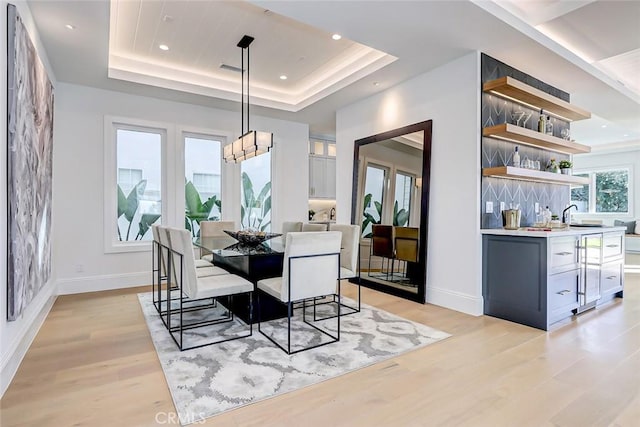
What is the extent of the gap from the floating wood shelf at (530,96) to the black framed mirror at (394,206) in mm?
803

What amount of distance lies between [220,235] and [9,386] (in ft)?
9.18

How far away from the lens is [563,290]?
10.9 feet

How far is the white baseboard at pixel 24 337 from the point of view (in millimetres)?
2117

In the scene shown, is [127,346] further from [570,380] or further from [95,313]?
[570,380]

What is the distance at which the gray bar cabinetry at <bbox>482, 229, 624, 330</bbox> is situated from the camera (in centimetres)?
314

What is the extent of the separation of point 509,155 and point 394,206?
1440 mm

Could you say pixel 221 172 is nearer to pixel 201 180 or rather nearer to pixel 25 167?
pixel 201 180

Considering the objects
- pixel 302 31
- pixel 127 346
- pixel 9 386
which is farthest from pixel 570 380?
pixel 302 31

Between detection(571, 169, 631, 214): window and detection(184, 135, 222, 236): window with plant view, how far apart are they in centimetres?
965

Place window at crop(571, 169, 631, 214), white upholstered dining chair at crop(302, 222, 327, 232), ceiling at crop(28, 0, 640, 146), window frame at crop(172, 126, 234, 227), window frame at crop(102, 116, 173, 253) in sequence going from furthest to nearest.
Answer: window at crop(571, 169, 631, 214), window frame at crop(172, 126, 234, 227), window frame at crop(102, 116, 173, 253), white upholstered dining chair at crop(302, 222, 327, 232), ceiling at crop(28, 0, 640, 146)

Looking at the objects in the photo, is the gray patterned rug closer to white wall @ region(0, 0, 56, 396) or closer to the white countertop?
white wall @ region(0, 0, 56, 396)

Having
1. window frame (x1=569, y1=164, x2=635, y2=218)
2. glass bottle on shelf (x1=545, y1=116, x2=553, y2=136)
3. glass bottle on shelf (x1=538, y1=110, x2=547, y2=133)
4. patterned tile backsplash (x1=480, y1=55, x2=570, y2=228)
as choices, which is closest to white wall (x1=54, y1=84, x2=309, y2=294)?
patterned tile backsplash (x1=480, y1=55, x2=570, y2=228)

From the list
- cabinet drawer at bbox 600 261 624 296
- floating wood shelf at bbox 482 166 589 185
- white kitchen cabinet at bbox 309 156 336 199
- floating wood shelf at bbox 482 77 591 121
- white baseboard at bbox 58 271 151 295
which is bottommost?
white baseboard at bbox 58 271 151 295

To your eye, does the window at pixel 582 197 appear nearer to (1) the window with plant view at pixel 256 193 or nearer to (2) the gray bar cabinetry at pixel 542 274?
(2) the gray bar cabinetry at pixel 542 274
